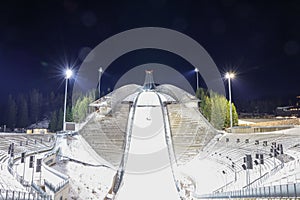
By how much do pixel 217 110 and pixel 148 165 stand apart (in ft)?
62.6

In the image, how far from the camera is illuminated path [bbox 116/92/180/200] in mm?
15000

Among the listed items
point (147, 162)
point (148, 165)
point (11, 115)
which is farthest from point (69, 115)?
point (148, 165)

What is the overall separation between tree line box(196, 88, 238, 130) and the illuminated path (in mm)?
7651

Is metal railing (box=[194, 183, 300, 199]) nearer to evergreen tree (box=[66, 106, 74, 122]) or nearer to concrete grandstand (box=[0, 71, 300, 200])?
concrete grandstand (box=[0, 71, 300, 200])

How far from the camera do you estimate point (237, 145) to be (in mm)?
21109

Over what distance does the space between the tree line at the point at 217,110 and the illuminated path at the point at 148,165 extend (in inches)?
301

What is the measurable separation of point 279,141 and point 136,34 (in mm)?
36117

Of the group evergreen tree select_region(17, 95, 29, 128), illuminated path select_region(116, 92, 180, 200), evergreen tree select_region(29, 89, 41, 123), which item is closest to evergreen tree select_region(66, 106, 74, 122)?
evergreen tree select_region(17, 95, 29, 128)

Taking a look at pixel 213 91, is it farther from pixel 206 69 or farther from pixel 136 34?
pixel 136 34

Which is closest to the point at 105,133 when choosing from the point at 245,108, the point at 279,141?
Answer: the point at 279,141

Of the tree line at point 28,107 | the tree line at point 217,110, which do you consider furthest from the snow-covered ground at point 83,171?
the tree line at point 28,107

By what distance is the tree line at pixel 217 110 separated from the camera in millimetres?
33188

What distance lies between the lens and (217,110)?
35.1 metres

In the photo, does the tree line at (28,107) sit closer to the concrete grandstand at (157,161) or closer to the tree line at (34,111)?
the tree line at (34,111)
